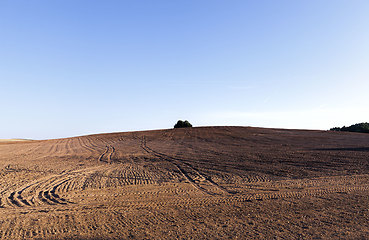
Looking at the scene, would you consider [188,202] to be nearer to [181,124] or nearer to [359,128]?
[181,124]

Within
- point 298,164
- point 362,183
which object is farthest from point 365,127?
point 362,183

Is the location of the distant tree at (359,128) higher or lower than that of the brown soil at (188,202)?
higher

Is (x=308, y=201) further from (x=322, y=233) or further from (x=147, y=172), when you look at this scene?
(x=147, y=172)

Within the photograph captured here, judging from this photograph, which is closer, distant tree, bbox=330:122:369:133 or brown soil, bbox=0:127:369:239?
brown soil, bbox=0:127:369:239

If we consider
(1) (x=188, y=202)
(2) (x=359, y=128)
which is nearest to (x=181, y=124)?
(2) (x=359, y=128)

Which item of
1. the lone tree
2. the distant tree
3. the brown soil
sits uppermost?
the lone tree

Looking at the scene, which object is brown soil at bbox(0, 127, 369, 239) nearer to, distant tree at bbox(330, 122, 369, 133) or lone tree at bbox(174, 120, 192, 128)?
distant tree at bbox(330, 122, 369, 133)

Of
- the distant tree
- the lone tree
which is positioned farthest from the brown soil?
the lone tree

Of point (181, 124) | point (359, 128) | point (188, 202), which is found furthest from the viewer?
point (181, 124)

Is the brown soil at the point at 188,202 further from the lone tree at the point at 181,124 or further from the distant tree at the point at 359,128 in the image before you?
the lone tree at the point at 181,124

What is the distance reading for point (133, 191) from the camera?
31.0 ft

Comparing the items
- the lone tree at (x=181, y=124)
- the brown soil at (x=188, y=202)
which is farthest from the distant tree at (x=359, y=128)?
the brown soil at (x=188, y=202)

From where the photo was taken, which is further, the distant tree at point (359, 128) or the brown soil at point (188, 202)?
the distant tree at point (359, 128)

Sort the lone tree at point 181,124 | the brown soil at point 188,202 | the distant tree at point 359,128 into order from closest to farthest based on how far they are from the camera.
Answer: the brown soil at point 188,202, the distant tree at point 359,128, the lone tree at point 181,124
